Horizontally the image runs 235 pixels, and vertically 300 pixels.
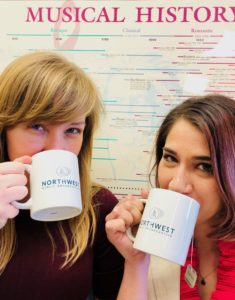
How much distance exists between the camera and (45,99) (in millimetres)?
819

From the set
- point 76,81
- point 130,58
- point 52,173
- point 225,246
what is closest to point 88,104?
point 76,81

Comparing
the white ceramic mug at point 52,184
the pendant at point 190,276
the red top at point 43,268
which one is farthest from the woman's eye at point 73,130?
the pendant at point 190,276

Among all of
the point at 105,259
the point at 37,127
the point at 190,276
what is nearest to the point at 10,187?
the point at 37,127

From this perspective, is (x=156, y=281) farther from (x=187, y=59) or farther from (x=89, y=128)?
(x=187, y=59)

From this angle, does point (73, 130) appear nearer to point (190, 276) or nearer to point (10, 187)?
point (10, 187)

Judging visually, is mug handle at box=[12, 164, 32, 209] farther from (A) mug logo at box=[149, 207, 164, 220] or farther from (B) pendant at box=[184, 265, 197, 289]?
Answer: (B) pendant at box=[184, 265, 197, 289]

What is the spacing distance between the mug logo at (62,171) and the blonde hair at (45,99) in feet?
0.45

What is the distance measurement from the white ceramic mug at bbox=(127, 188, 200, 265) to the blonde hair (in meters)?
0.27

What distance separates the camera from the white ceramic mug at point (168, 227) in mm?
698

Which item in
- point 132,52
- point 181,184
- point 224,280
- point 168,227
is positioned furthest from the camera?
point 132,52

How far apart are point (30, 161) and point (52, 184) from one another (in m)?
0.08

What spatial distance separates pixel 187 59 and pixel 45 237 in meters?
0.66

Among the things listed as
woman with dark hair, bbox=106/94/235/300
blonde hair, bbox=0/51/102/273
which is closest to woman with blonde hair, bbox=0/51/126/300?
blonde hair, bbox=0/51/102/273

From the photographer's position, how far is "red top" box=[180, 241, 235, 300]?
908 mm
